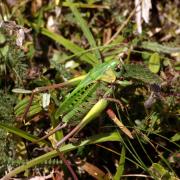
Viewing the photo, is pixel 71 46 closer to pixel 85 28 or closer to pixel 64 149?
pixel 85 28

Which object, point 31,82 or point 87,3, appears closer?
point 31,82

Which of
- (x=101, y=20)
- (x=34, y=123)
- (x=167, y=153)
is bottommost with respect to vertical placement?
(x=167, y=153)

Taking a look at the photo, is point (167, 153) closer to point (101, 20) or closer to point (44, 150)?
point (44, 150)

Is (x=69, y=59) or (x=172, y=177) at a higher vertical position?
(x=69, y=59)

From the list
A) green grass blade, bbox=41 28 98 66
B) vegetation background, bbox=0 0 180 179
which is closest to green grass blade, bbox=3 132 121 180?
vegetation background, bbox=0 0 180 179

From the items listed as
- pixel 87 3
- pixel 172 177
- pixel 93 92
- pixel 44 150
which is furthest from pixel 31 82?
pixel 172 177

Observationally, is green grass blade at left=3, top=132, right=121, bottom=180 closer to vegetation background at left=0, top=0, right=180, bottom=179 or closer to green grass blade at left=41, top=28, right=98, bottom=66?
vegetation background at left=0, top=0, right=180, bottom=179

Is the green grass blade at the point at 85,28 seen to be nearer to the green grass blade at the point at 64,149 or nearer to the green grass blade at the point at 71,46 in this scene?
the green grass blade at the point at 71,46

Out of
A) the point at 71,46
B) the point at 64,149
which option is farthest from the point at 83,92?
the point at 71,46
